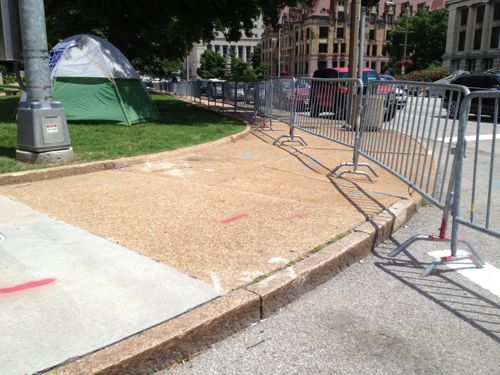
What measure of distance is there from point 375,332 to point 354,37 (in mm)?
11191

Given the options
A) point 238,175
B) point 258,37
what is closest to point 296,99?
point 238,175

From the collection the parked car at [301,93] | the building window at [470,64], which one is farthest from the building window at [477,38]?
the parked car at [301,93]

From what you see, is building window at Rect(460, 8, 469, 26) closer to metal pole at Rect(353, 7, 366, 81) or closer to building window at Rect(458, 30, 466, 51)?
building window at Rect(458, 30, 466, 51)

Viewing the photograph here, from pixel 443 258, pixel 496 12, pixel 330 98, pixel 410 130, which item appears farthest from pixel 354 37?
pixel 496 12

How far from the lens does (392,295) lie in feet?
11.8

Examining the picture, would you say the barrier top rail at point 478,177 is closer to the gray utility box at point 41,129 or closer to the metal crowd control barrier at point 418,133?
the metal crowd control barrier at point 418,133

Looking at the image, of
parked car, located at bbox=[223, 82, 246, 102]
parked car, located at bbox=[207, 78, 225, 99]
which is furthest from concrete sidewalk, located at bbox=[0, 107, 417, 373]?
parked car, located at bbox=[207, 78, 225, 99]

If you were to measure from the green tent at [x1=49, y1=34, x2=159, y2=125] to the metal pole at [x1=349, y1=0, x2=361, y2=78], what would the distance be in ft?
20.5

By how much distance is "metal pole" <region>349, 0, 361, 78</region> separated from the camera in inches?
491

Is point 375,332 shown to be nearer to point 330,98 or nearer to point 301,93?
point 330,98

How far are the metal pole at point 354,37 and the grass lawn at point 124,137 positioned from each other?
11.8ft

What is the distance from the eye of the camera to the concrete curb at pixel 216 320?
2.48 m

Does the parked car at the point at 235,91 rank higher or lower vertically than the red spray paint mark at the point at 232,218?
higher

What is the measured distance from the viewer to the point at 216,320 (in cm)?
291
